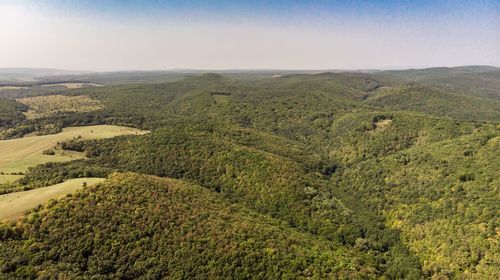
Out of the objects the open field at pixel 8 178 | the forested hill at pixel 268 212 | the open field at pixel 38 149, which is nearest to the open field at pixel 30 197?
the forested hill at pixel 268 212

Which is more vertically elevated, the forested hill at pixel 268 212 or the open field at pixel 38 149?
the open field at pixel 38 149

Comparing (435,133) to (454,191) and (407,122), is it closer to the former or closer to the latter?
(407,122)

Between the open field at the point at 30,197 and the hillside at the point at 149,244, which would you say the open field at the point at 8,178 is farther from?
the hillside at the point at 149,244

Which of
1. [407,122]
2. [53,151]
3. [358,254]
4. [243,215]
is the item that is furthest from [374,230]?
[53,151]

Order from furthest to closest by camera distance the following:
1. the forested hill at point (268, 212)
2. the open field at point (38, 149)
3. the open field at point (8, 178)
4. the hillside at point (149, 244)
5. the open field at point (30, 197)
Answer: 1. the open field at point (38, 149)
2. the open field at point (8, 178)
3. the open field at point (30, 197)
4. the forested hill at point (268, 212)
5. the hillside at point (149, 244)

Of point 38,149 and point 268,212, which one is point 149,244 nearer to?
point 268,212

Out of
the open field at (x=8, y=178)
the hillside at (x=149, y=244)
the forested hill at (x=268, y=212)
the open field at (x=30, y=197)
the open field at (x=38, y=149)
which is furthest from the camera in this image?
the open field at (x=38, y=149)

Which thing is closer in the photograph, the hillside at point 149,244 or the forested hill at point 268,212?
the hillside at point 149,244

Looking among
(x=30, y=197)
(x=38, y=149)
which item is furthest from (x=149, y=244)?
(x=38, y=149)
